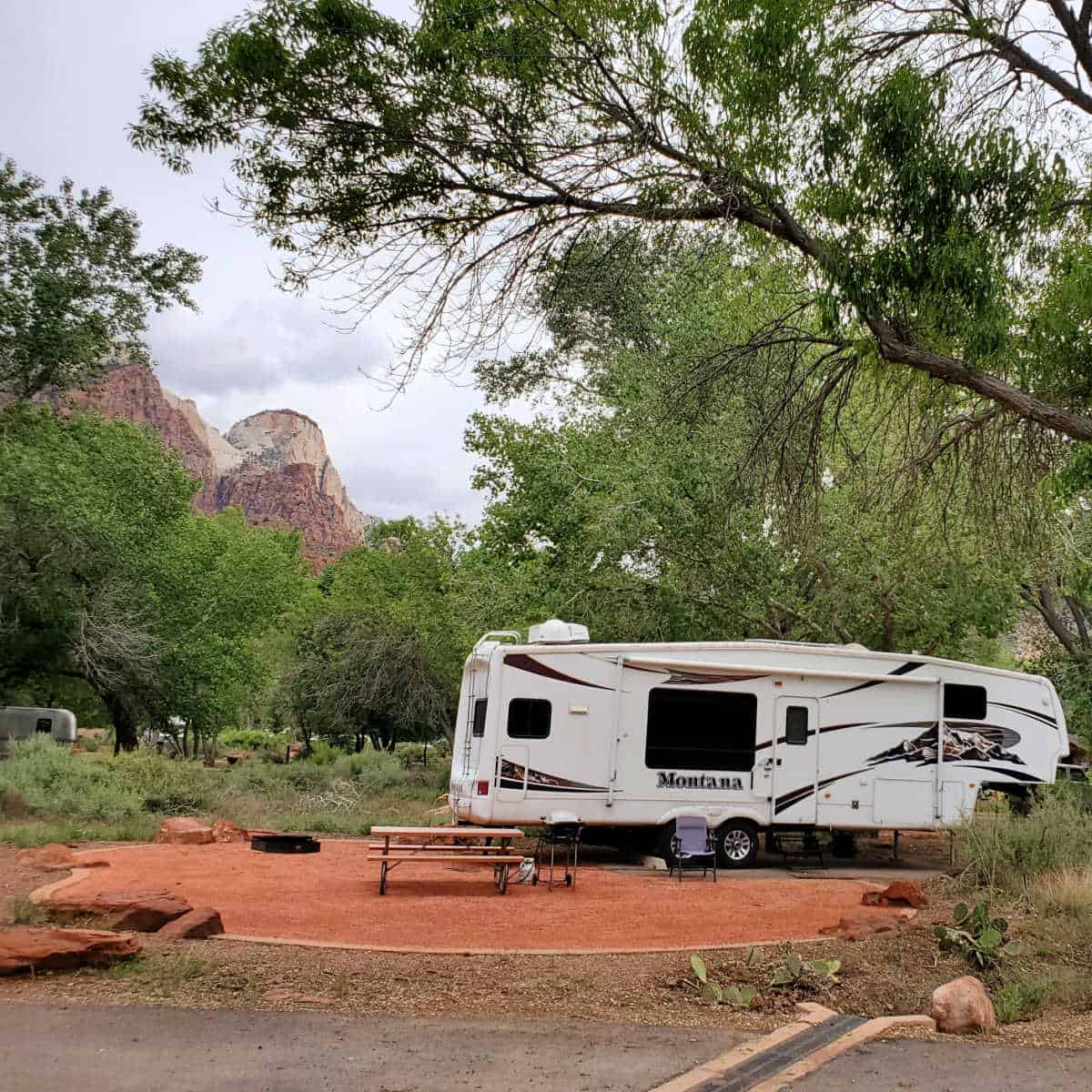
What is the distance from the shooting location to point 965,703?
47.6 feet

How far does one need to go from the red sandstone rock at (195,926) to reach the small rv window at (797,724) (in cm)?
786

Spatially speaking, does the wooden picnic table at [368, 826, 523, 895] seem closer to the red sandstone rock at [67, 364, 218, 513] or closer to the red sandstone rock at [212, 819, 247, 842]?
the red sandstone rock at [212, 819, 247, 842]

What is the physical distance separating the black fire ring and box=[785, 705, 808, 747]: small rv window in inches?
234

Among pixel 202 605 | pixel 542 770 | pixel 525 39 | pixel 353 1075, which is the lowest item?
pixel 353 1075

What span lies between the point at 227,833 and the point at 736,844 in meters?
6.38

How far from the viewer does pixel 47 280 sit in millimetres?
11438

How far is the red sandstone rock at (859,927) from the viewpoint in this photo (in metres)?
8.35

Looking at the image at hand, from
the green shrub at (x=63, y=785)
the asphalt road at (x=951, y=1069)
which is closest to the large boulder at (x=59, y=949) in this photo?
the asphalt road at (x=951, y=1069)

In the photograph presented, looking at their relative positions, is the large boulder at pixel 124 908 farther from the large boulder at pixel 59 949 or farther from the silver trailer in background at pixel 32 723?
the silver trailer in background at pixel 32 723

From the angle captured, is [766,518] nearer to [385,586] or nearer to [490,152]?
[490,152]

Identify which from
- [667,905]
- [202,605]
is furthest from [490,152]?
[202,605]

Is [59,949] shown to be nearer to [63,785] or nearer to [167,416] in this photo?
[63,785]

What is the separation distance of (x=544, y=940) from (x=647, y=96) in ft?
20.7

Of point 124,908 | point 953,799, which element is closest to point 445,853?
point 124,908
